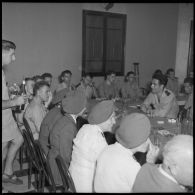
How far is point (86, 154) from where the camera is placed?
2301 mm

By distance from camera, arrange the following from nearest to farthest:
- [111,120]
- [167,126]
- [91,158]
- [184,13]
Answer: [91,158] < [111,120] < [167,126] < [184,13]

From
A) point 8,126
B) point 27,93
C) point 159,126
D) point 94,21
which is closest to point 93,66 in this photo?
point 94,21

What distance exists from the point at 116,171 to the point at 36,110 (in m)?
2.18

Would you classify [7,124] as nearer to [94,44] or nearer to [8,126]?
[8,126]

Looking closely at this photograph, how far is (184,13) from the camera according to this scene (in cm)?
926

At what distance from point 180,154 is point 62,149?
1390mm

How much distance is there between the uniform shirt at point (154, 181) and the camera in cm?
152

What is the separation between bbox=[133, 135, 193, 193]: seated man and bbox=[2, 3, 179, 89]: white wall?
5.76 meters

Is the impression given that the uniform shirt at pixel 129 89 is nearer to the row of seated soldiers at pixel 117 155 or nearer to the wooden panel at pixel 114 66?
the wooden panel at pixel 114 66

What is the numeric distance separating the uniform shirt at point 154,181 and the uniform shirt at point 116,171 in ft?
0.41

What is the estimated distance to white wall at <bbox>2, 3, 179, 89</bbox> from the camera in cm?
679

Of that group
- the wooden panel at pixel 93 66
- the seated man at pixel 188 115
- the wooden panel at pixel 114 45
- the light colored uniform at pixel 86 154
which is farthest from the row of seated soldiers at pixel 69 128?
the wooden panel at pixel 114 45

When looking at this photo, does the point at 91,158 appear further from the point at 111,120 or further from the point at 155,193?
the point at 155,193

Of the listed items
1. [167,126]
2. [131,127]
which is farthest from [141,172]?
[167,126]
